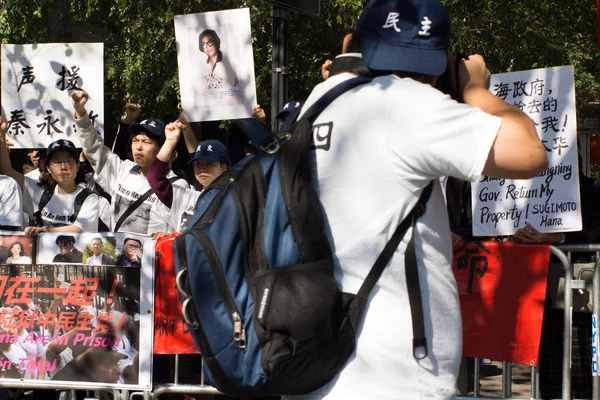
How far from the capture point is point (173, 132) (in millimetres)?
6668

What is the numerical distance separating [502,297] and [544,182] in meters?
0.88

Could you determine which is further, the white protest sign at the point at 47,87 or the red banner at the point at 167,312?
the white protest sign at the point at 47,87

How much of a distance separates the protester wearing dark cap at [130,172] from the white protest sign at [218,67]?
14.5 inches

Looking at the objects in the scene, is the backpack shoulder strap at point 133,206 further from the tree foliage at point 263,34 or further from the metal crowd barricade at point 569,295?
the tree foliage at point 263,34

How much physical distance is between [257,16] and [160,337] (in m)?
7.83

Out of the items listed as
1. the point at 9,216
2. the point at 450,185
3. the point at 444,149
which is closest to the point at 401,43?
the point at 444,149

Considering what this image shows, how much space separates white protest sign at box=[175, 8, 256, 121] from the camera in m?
6.71

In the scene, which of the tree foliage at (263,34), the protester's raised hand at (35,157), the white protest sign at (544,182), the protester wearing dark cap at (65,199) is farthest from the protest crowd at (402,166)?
the tree foliage at (263,34)

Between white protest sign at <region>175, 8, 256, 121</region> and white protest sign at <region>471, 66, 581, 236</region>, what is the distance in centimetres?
186

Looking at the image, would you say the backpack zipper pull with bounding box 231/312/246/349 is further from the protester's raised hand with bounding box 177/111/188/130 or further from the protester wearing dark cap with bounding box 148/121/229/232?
the protester's raised hand with bounding box 177/111/188/130

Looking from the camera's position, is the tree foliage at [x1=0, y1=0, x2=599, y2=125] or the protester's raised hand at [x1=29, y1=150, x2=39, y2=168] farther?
the tree foliage at [x1=0, y1=0, x2=599, y2=125]

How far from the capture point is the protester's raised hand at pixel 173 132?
6.61m

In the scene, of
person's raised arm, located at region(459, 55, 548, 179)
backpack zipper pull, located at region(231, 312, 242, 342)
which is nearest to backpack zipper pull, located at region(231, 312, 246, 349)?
backpack zipper pull, located at region(231, 312, 242, 342)

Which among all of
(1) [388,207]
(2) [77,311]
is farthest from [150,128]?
(1) [388,207]
